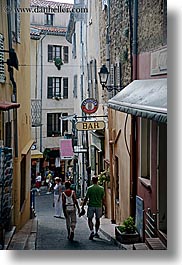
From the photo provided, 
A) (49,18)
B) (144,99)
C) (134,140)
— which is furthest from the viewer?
(134,140)

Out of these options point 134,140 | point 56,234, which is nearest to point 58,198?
point 56,234

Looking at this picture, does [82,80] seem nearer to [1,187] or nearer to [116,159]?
[116,159]

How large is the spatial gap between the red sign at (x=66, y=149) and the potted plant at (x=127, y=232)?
46 cm

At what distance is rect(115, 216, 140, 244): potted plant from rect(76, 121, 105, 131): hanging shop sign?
0.51 m

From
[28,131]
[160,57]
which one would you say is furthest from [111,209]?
[160,57]

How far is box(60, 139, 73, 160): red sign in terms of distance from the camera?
3961 millimetres

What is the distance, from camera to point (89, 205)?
157 inches

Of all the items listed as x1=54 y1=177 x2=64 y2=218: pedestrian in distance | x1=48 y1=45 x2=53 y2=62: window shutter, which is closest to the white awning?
x1=48 y1=45 x2=53 y2=62: window shutter

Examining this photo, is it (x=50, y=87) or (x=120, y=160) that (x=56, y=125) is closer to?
(x=50, y=87)

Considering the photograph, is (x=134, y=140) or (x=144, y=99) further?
(x=134, y=140)

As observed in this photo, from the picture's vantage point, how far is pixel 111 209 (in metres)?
4.02

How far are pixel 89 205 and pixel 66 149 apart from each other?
0.33 metres

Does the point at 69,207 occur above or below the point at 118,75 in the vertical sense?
below

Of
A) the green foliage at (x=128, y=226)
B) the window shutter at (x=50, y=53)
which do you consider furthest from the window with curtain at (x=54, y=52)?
the green foliage at (x=128, y=226)
